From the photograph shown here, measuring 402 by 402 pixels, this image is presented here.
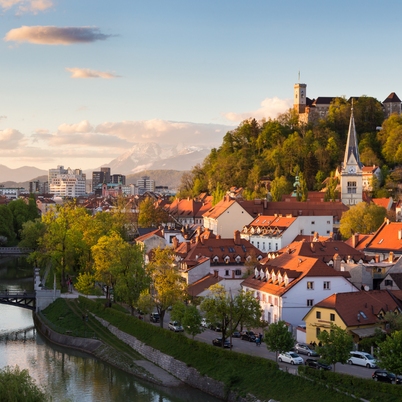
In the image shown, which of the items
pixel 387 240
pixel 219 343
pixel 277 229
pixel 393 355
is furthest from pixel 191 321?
pixel 277 229

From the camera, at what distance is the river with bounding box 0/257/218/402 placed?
122 ft

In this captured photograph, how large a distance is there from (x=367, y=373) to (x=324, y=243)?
807 inches

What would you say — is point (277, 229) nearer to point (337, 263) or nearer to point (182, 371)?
point (337, 263)

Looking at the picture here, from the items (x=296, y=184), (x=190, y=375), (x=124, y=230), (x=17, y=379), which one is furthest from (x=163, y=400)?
(x=296, y=184)

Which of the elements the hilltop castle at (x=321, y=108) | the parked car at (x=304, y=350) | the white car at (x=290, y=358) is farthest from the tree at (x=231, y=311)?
the hilltop castle at (x=321, y=108)

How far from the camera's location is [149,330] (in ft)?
146

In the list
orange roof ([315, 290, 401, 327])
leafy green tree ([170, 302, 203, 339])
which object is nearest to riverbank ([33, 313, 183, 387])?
leafy green tree ([170, 302, 203, 339])

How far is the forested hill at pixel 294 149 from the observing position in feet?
347

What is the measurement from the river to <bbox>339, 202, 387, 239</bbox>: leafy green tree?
31.3 meters

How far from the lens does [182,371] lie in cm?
3912

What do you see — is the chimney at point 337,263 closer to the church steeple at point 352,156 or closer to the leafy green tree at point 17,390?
the leafy green tree at point 17,390

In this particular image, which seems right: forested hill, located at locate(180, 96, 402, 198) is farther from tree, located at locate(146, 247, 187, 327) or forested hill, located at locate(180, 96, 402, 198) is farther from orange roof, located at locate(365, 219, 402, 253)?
tree, located at locate(146, 247, 187, 327)

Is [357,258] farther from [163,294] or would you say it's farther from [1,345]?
[1,345]

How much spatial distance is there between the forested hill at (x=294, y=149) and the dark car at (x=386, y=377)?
6528 centimetres
